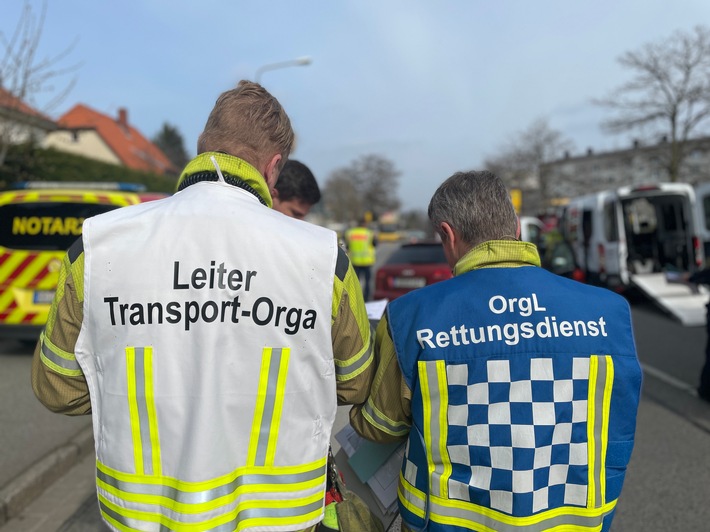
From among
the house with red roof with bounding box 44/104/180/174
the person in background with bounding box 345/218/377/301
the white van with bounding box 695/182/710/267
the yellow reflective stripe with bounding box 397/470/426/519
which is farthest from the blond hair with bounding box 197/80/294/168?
the house with red roof with bounding box 44/104/180/174

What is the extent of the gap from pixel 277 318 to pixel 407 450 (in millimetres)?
605

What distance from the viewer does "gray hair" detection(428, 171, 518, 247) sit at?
1789 millimetres

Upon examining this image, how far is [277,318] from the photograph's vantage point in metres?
1.49

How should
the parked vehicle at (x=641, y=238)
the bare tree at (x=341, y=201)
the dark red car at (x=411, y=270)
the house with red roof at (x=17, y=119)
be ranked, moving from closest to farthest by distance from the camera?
the dark red car at (x=411, y=270)
the house with red roof at (x=17, y=119)
the parked vehicle at (x=641, y=238)
the bare tree at (x=341, y=201)

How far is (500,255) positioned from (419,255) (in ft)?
27.0

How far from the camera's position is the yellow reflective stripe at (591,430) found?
164 cm

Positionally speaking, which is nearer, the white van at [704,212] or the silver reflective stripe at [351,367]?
the silver reflective stripe at [351,367]

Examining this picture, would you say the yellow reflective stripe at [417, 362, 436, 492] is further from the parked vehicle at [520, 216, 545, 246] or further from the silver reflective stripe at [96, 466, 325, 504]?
the parked vehicle at [520, 216, 545, 246]

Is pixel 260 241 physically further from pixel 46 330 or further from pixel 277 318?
pixel 46 330

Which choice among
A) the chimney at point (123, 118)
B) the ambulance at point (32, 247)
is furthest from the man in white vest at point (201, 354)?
the chimney at point (123, 118)

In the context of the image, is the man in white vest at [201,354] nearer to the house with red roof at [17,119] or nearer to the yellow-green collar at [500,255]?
the yellow-green collar at [500,255]

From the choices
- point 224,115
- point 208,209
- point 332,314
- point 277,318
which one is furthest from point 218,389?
point 224,115

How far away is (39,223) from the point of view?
7.03m

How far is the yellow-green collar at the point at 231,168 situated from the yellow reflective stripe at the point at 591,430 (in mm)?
1022
